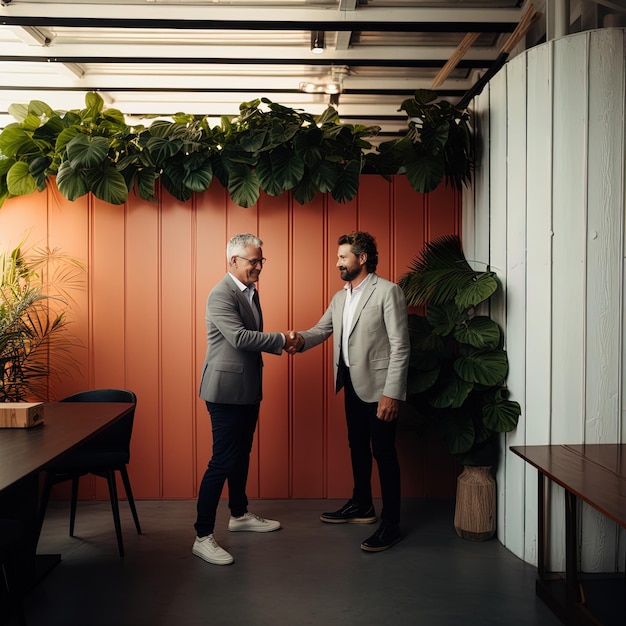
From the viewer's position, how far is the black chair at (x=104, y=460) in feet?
11.7

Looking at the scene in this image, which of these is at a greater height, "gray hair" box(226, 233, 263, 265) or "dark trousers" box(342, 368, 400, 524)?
"gray hair" box(226, 233, 263, 265)

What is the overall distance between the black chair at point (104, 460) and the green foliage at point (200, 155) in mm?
1428

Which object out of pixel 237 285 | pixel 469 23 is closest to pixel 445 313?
pixel 237 285

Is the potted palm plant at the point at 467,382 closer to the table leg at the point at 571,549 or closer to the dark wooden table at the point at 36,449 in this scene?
the table leg at the point at 571,549

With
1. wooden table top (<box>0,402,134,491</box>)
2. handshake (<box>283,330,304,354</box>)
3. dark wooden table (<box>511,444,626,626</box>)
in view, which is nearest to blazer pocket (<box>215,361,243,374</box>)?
handshake (<box>283,330,304,354</box>)

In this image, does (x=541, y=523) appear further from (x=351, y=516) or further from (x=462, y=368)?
(x=351, y=516)

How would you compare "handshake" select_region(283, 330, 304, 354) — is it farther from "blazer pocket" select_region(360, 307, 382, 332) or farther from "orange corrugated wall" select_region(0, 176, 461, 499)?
"orange corrugated wall" select_region(0, 176, 461, 499)

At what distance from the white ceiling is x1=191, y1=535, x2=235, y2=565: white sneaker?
3.05m

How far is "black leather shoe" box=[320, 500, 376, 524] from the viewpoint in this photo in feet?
13.6

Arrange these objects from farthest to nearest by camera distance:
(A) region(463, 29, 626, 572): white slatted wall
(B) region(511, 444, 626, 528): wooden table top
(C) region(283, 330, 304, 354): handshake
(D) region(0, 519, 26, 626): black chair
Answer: (C) region(283, 330, 304, 354): handshake → (A) region(463, 29, 626, 572): white slatted wall → (D) region(0, 519, 26, 626): black chair → (B) region(511, 444, 626, 528): wooden table top

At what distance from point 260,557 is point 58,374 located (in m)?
2.20

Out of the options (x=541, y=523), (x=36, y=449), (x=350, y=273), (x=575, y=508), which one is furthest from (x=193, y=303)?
(x=575, y=508)

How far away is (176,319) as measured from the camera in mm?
4699

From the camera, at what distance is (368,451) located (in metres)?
4.10
